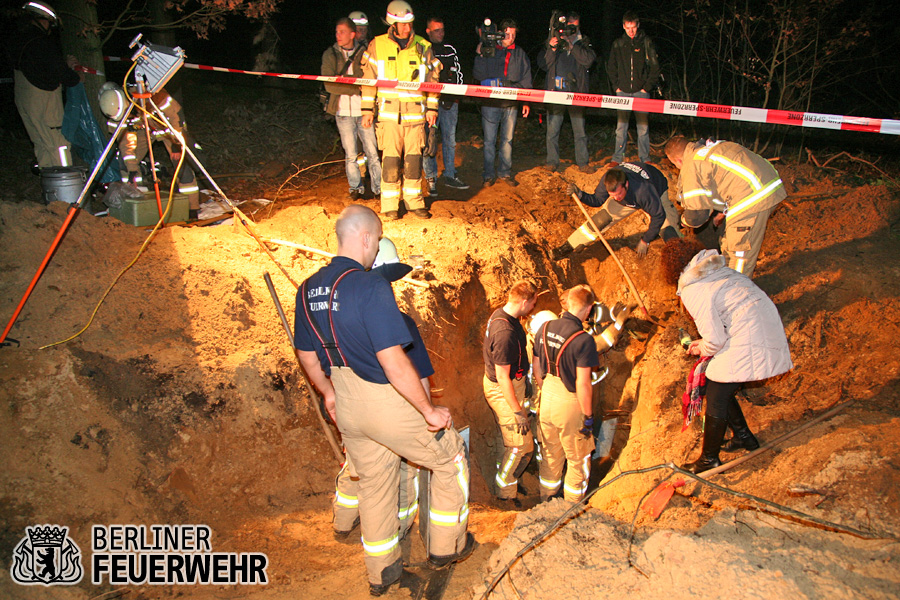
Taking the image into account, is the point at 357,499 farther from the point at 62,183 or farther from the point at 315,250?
the point at 62,183

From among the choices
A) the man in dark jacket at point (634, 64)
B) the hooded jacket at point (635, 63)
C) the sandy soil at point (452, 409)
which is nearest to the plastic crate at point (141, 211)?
the sandy soil at point (452, 409)

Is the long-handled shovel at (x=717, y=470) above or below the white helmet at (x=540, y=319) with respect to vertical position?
below

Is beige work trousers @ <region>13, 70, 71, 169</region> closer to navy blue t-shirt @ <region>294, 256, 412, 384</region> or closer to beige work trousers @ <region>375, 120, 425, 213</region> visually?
beige work trousers @ <region>375, 120, 425, 213</region>

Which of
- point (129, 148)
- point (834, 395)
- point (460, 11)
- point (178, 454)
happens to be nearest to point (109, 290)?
point (178, 454)

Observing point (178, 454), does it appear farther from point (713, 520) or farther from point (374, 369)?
point (713, 520)

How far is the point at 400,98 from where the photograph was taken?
23.2ft

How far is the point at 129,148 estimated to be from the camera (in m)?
6.78

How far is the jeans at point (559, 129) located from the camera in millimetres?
8898

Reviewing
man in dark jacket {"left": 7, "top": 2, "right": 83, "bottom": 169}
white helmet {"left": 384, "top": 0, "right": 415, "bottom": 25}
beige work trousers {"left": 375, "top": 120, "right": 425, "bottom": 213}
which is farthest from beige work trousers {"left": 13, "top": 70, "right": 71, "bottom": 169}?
white helmet {"left": 384, "top": 0, "right": 415, "bottom": 25}

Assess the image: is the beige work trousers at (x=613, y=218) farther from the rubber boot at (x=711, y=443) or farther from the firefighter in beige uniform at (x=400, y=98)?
the rubber boot at (x=711, y=443)

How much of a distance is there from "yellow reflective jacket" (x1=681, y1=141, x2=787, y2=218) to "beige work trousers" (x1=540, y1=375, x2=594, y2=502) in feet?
8.52

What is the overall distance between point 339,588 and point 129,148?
19.1 feet

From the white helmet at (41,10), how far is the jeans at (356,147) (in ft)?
11.4

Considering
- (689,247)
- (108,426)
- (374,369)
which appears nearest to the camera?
(374,369)
